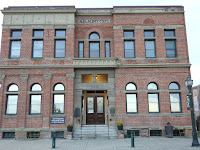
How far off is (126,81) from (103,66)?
2.50 metres

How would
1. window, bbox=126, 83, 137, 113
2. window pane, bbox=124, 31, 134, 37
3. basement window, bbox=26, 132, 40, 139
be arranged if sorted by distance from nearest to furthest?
basement window, bbox=26, 132, 40, 139 < window, bbox=126, 83, 137, 113 < window pane, bbox=124, 31, 134, 37

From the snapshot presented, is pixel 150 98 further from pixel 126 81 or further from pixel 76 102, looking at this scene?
pixel 76 102

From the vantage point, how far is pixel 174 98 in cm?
1739

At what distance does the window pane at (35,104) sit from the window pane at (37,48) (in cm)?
390

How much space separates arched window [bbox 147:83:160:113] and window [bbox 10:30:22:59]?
12737mm

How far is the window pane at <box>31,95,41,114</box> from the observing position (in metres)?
17.1

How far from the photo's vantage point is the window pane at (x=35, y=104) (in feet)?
56.1

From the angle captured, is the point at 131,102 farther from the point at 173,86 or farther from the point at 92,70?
the point at 92,70

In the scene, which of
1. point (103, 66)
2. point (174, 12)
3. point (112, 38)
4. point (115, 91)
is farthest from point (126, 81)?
point (174, 12)

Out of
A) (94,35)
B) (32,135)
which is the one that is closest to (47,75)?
(32,135)

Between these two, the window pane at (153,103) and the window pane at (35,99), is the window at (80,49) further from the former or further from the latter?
the window pane at (153,103)

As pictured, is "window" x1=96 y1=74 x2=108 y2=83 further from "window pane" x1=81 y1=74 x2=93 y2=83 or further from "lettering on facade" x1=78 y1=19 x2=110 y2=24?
"lettering on facade" x1=78 y1=19 x2=110 y2=24

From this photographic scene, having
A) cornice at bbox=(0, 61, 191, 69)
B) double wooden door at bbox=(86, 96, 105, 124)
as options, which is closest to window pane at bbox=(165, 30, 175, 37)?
cornice at bbox=(0, 61, 191, 69)

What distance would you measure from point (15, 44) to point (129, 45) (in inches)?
430
